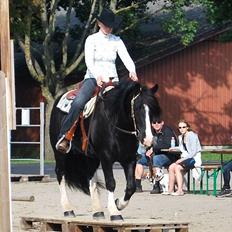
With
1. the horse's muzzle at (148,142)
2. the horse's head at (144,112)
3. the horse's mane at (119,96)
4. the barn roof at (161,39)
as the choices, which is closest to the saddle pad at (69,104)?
the horse's mane at (119,96)

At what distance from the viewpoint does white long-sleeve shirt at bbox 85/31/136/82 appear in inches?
548

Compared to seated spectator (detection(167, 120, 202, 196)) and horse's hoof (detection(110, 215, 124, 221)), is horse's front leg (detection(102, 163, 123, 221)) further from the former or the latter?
seated spectator (detection(167, 120, 202, 196))

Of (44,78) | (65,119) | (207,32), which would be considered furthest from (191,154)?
(207,32)

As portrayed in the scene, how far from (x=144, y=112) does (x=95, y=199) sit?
1.82m

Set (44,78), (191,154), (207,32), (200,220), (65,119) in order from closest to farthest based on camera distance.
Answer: (65,119)
(200,220)
(191,154)
(44,78)
(207,32)

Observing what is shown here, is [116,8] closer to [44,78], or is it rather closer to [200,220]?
[44,78]

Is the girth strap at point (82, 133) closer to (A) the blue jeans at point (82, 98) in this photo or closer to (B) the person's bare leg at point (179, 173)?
(A) the blue jeans at point (82, 98)

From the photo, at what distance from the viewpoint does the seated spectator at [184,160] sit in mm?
20234

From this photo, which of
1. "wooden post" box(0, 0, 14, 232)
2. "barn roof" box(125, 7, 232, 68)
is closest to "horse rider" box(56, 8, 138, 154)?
"wooden post" box(0, 0, 14, 232)

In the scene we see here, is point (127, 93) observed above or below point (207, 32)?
below

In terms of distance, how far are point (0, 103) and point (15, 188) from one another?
1469cm

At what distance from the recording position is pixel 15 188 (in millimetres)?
22906

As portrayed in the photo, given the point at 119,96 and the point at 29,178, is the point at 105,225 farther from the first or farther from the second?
the point at 29,178

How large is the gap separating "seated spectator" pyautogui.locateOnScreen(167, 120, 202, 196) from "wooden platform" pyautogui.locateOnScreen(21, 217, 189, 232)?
6.49m
